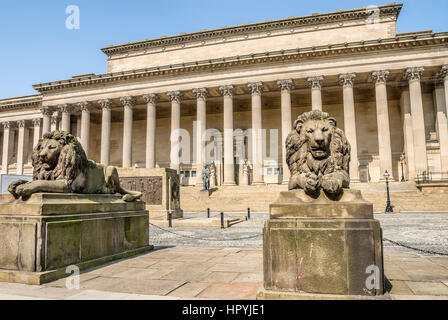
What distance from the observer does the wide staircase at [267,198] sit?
25.7 metres

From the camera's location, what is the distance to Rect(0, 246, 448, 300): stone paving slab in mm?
4480

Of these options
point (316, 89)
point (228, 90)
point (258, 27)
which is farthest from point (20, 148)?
point (316, 89)

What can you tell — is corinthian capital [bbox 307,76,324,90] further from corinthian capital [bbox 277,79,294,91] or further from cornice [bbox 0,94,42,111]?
cornice [bbox 0,94,42,111]

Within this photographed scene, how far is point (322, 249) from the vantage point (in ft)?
13.4

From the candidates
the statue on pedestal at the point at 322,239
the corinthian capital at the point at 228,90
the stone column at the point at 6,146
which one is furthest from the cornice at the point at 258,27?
the statue on pedestal at the point at 322,239

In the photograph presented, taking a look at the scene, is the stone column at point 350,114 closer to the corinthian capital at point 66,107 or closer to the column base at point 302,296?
the column base at point 302,296

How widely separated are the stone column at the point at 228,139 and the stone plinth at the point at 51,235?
29880mm

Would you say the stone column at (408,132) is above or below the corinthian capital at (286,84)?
below

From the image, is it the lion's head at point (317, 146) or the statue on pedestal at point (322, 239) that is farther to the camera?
the lion's head at point (317, 146)

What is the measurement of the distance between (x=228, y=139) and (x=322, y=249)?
33999 millimetres

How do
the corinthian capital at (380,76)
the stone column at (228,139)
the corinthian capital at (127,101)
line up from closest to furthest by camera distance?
the corinthian capital at (380,76), the stone column at (228,139), the corinthian capital at (127,101)

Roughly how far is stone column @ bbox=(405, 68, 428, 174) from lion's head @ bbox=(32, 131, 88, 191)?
34.4 metres

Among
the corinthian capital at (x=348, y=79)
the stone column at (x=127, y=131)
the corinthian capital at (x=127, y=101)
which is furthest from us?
the corinthian capital at (x=127, y=101)
